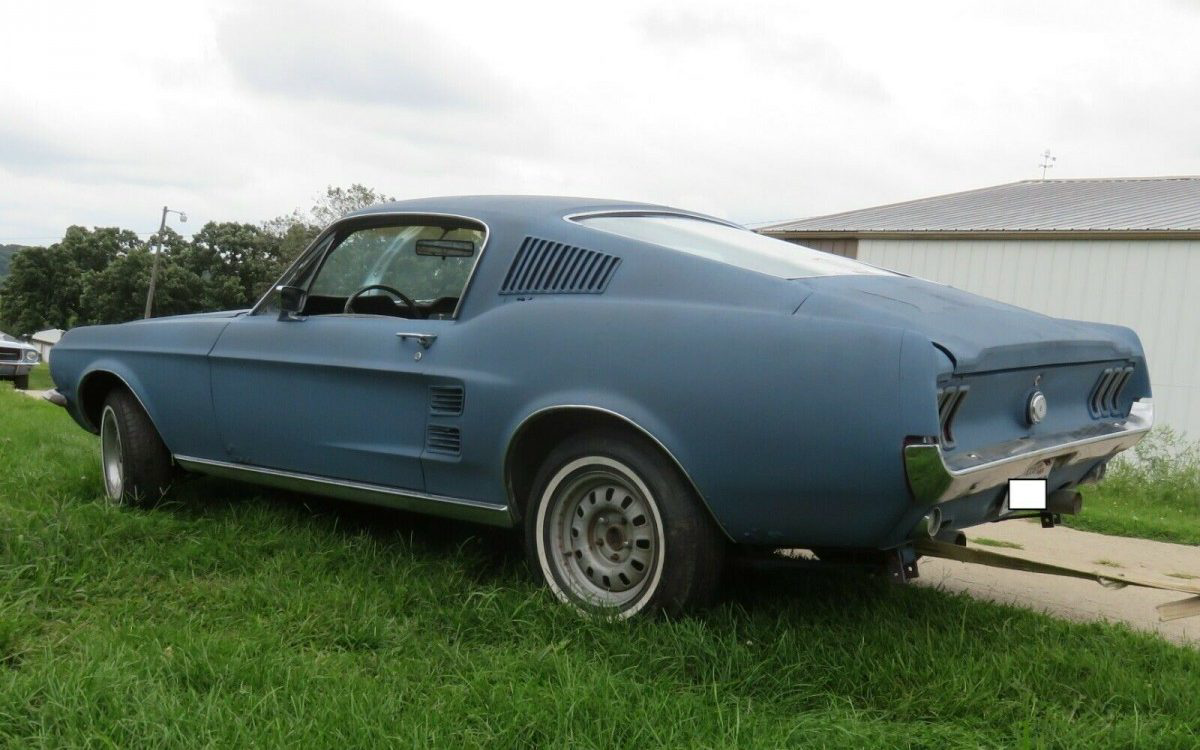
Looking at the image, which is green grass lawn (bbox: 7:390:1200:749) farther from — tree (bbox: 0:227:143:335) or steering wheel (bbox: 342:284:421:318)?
tree (bbox: 0:227:143:335)

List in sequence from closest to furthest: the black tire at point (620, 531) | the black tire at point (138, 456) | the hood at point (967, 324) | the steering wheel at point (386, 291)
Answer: the hood at point (967, 324)
the black tire at point (620, 531)
the steering wheel at point (386, 291)
the black tire at point (138, 456)

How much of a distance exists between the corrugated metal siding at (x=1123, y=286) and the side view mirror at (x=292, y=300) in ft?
37.1

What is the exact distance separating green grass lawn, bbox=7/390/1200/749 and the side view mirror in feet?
2.91

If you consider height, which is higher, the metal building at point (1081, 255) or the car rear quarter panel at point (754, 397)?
the metal building at point (1081, 255)

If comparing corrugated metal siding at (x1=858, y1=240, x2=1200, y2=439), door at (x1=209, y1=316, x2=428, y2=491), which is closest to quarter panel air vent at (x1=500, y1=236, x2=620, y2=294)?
door at (x1=209, y1=316, x2=428, y2=491)

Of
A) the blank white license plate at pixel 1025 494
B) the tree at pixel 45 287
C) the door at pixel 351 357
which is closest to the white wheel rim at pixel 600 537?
the door at pixel 351 357

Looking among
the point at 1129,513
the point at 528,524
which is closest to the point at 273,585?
the point at 528,524

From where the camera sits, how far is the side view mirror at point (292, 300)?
15.2ft

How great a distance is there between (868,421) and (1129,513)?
5.13 meters

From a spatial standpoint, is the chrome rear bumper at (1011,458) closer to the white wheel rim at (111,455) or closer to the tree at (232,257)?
the white wheel rim at (111,455)

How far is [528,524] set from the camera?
3752mm

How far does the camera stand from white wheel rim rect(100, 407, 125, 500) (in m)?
5.35

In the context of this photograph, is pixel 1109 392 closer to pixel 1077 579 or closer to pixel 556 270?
pixel 1077 579

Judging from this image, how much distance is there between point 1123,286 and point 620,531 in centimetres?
1223
